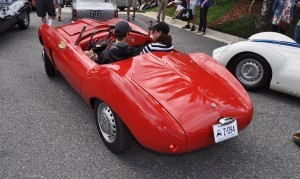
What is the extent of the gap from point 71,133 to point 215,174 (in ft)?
5.54

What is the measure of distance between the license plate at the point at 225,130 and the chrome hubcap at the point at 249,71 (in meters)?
2.20

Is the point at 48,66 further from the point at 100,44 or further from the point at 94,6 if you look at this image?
the point at 94,6

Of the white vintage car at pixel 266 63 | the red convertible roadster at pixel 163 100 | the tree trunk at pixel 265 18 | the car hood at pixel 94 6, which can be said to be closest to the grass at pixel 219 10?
the tree trunk at pixel 265 18

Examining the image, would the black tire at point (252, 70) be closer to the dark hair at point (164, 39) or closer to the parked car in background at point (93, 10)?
the dark hair at point (164, 39)

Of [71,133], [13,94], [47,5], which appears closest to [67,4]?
[47,5]

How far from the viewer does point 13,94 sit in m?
4.46

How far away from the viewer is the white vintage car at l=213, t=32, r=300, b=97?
4.26 meters

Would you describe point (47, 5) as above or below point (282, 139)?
above

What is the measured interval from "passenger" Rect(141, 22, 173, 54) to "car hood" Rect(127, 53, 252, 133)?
148 millimetres

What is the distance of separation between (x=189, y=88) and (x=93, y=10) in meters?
6.51

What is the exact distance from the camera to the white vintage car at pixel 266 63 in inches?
168

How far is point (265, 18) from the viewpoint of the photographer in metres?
8.08

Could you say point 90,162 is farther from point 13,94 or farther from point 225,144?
point 13,94

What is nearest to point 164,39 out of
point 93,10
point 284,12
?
point 284,12
